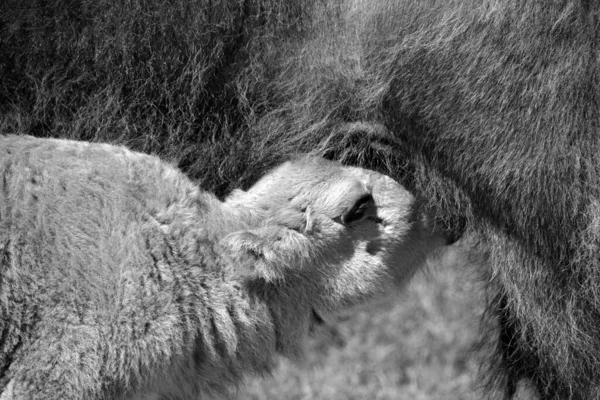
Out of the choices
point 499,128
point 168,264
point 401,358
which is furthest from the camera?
point 401,358

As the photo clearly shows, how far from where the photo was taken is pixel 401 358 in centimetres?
526

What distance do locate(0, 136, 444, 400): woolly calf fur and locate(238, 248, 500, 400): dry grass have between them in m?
1.72

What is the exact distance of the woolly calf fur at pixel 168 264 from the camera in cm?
258

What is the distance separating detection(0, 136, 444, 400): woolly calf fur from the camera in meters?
2.58

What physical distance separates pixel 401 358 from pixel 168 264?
2691 millimetres

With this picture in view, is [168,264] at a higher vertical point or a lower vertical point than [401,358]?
higher

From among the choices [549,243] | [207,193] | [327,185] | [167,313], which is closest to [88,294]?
[167,313]

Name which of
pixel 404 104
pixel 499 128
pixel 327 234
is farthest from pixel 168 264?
pixel 499 128

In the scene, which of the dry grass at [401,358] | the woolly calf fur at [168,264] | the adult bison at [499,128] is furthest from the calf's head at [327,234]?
the dry grass at [401,358]

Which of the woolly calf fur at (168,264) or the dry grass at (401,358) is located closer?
the woolly calf fur at (168,264)

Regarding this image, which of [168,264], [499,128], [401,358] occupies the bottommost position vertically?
[401,358]

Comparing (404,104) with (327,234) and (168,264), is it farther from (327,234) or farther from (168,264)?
(168,264)

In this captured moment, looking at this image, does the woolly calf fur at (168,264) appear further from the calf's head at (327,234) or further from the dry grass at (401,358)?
the dry grass at (401,358)

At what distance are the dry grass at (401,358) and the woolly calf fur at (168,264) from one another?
1.72 m
